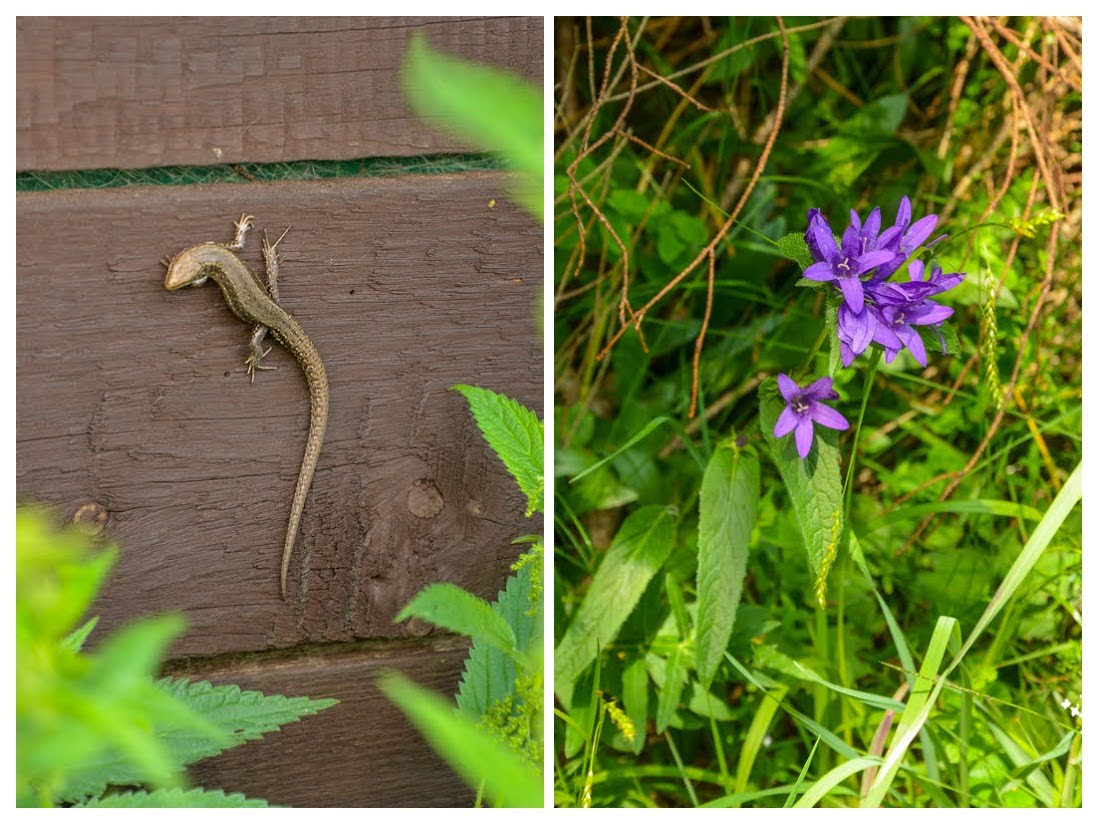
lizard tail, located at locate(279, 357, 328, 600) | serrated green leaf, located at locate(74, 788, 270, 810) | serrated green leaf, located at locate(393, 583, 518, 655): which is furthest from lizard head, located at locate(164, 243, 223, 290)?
serrated green leaf, located at locate(74, 788, 270, 810)

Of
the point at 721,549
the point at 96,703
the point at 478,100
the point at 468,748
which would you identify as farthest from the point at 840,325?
the point at 96,703

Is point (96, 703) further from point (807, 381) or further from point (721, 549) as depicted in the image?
point (807, 381)

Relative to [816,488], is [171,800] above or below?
below

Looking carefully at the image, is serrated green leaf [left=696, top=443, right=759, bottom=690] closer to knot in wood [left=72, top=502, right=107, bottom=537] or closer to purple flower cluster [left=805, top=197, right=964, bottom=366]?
purple flower cluster [left=805, top=197, right=964, bottom=366]

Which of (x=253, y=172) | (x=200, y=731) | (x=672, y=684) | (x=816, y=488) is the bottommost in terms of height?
(x=672, y=684)

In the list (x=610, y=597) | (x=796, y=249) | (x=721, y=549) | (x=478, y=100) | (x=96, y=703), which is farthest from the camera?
(x=610, y=597)

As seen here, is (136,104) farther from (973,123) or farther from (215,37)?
(973,123)
